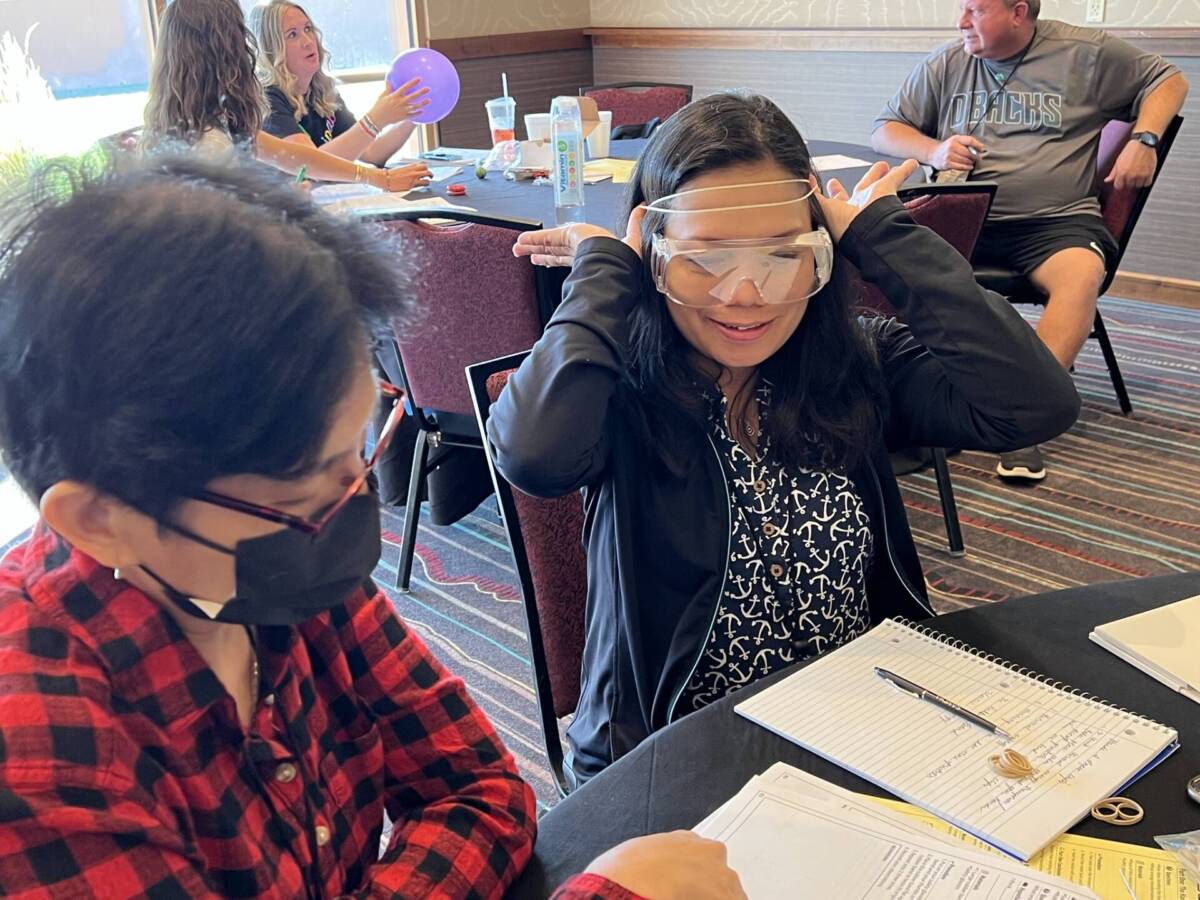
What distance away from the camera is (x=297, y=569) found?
2.52ft

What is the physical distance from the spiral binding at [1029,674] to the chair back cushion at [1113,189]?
2.81 metres

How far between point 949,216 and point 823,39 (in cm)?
320

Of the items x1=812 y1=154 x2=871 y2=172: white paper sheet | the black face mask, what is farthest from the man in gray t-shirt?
the black face mask

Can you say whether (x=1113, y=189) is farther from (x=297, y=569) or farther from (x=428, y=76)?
(x=297, y=569)

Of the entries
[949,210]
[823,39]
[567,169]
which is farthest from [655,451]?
[823,39]

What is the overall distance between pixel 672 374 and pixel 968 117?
2885 millimetres

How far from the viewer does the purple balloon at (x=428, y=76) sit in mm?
3660

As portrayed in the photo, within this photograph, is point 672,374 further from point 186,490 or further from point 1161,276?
point 1161,276

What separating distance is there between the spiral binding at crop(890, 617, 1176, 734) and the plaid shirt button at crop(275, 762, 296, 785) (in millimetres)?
636

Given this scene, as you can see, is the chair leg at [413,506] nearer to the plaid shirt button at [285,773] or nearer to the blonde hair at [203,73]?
the blonde hair at [203,73]

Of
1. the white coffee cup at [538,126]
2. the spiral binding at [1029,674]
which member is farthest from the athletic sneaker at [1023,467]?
the spiral binding at [1029,674]

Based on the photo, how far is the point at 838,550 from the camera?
1.33 metres

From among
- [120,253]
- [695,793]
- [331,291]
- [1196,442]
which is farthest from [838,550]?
[1196,442]

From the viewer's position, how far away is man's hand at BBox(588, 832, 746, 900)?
763mm
